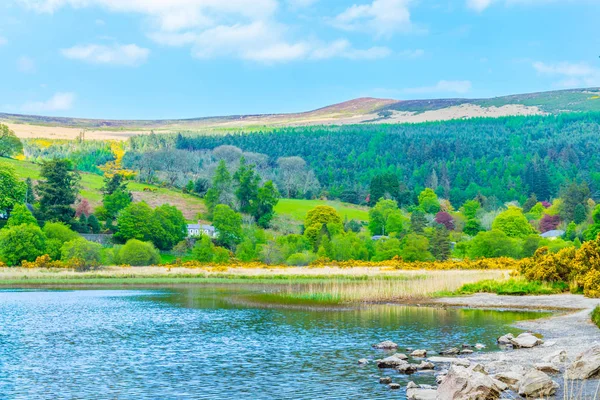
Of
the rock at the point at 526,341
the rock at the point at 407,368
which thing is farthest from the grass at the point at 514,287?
the rock at the point at 407,368

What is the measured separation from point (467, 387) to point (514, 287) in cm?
3595

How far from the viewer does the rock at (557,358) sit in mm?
24725

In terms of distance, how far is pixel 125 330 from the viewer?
38094 millimetres

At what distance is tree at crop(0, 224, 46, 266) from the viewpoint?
87750mm

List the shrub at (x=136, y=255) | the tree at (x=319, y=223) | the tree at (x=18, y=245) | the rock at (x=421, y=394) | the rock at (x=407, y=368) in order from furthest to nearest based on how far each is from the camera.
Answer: the tree at (x=319, y=223), the shrub at (x=136, y=255), the tree at (x=18, y=245), the rock at (x=407, y=368), the rock at (x=421, y=394)

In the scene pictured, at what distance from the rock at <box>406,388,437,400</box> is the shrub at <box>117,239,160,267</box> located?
78.7 metres

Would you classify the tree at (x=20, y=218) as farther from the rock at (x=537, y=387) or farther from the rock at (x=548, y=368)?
the rock at (x=537, y=387)

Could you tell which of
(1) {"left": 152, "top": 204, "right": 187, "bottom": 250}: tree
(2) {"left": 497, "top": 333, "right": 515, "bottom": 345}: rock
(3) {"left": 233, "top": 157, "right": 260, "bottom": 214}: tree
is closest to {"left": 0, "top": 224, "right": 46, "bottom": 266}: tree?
(1) {"left": 152, "top": 204, "right": 187, "bottom": 250}: tree

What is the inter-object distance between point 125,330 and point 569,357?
22.4m

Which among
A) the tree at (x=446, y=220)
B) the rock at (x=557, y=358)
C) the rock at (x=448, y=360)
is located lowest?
the tree at (x=446, y=220)

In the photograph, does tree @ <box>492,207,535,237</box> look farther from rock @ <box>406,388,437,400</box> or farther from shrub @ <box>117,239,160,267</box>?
rock @ <box>406,388,437,400</box>

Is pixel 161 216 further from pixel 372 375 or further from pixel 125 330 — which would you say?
pixel 372 375

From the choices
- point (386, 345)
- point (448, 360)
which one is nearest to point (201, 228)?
point (386, 345)

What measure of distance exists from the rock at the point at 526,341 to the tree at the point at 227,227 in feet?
299
